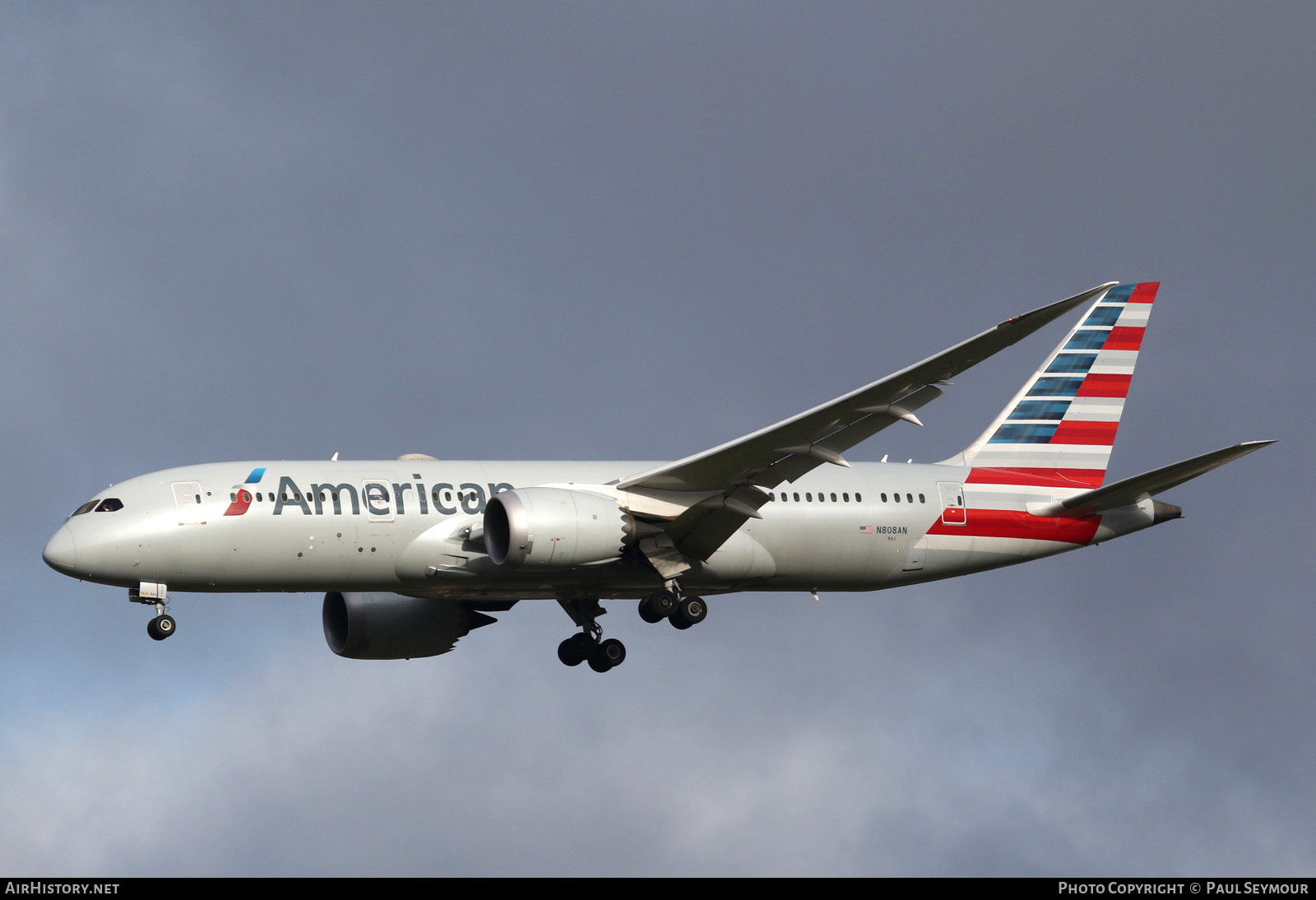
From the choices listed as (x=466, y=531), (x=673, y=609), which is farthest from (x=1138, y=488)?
(x=466, y=531)

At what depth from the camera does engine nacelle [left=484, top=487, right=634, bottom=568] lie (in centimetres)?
4150

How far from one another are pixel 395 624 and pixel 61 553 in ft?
33.8

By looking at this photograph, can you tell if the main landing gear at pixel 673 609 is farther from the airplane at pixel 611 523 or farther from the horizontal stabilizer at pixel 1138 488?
the horizontal stabilizer at pixel 1138 488

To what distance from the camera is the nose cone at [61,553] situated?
137 ft

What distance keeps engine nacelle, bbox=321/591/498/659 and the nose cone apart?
9234 mm

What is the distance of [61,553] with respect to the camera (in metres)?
41.7

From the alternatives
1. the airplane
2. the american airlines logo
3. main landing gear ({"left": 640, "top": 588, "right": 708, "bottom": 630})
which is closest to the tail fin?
the airplane

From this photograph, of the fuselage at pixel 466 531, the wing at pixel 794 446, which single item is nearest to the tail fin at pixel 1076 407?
the fuselage at pixel 466 531

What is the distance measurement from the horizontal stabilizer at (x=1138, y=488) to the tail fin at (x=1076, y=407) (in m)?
1.24

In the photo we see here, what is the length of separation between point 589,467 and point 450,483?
3.56 m

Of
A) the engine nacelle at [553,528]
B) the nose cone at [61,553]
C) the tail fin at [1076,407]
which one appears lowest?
the engine nacelle at [553,528]

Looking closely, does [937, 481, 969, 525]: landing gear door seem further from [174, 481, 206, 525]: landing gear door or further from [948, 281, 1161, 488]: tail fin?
[174, 481, 206, 525]: landing gear door

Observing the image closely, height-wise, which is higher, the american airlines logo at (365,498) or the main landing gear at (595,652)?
the american airlines logo at (365,498)
